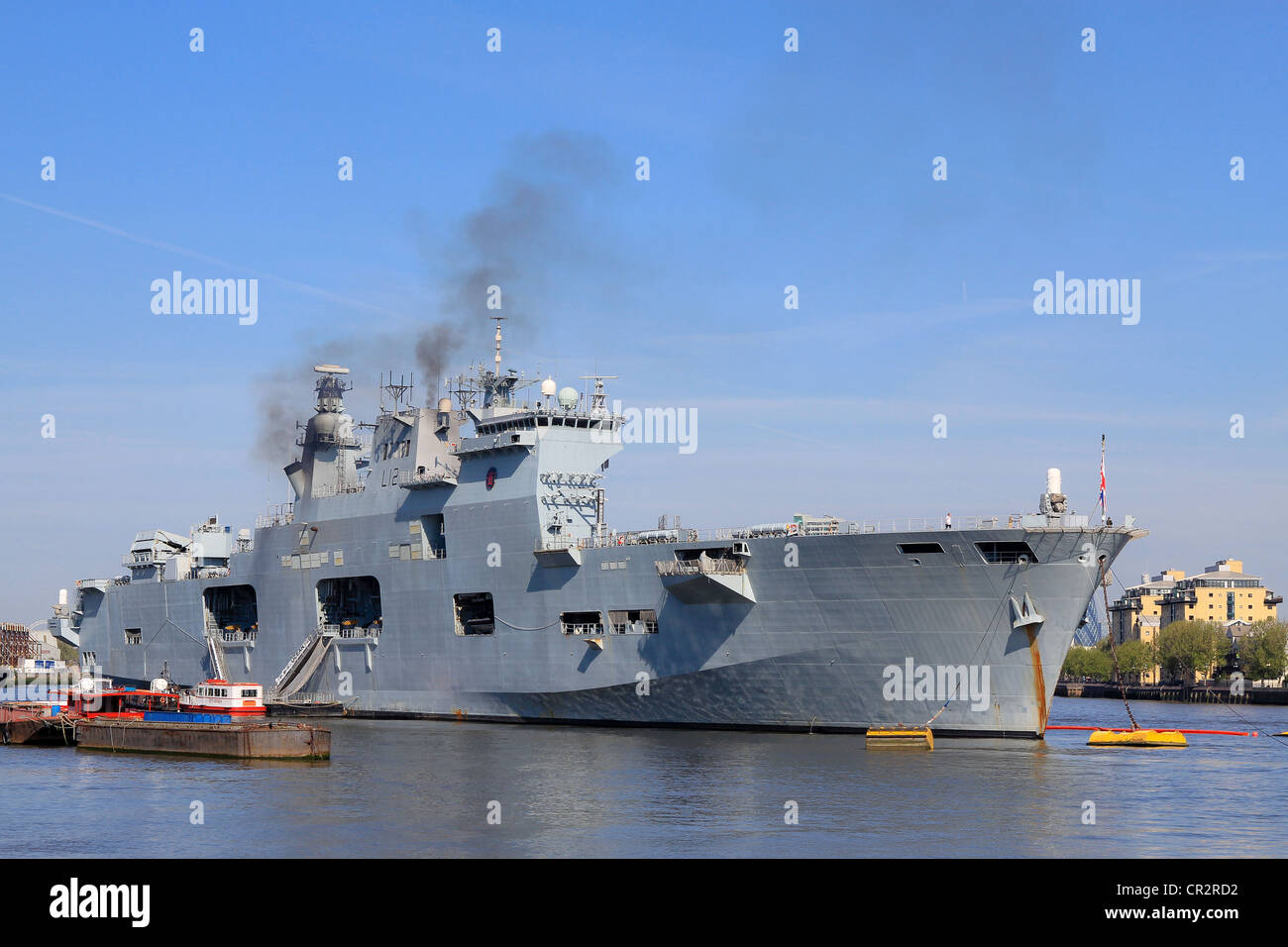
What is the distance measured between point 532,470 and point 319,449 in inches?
608

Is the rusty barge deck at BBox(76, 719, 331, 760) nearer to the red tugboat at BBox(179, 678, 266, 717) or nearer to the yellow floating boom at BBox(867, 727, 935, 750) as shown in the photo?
the red tugboat at BBox(179, 678, 266, 717)

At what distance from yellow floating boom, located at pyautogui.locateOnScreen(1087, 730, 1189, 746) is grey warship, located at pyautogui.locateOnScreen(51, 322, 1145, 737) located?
4511 millimetres

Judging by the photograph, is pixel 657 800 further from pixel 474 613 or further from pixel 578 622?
pixel 474 613

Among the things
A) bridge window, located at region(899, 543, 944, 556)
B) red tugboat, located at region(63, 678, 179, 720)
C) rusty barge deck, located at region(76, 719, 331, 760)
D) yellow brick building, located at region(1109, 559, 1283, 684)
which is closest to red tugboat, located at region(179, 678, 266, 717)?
red tugboat, located at region(63, 678, 179, 720)

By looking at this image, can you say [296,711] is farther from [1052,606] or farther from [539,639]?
[1052,606]

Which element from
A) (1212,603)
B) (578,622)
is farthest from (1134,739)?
(1212,603)

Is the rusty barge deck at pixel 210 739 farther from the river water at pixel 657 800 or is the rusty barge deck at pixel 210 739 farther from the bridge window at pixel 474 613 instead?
the bridge window at pixel 474 613

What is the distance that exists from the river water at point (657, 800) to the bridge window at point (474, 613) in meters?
6.17

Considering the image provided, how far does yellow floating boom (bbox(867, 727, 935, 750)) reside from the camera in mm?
36438

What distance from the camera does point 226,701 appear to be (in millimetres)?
41875
